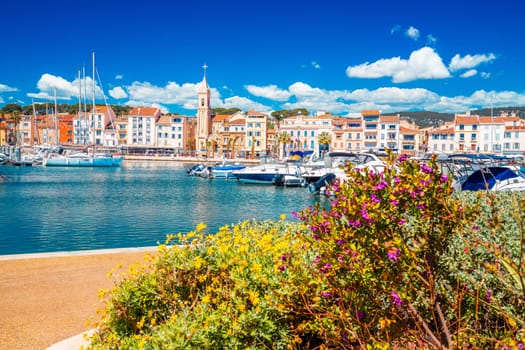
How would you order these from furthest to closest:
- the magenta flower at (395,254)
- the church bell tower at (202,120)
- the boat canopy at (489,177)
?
1. the church bell tower at (202,120)
2. the boat canopy at (489,177)
3. the magenta flower at (395,254)

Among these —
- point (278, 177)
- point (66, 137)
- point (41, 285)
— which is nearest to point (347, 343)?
point (41, 285)

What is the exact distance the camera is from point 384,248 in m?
3.10

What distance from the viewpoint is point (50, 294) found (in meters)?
7.05

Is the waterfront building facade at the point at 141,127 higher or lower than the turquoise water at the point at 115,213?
higher

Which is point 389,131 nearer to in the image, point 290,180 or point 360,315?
point 290,180

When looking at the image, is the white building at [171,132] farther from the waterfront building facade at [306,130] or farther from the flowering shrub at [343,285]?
the flowering shrub at [343,285]

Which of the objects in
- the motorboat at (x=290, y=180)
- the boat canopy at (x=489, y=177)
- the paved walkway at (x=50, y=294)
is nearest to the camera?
the paved walkway at (x=50, y=294)

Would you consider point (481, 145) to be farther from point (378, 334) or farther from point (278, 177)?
point (378, 334)

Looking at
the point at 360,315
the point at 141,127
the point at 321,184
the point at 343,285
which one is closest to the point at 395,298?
the point at 360,315

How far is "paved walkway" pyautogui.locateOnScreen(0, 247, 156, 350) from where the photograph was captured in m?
5.49

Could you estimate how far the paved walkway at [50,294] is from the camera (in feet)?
18.0

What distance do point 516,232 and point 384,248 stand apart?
2.68m

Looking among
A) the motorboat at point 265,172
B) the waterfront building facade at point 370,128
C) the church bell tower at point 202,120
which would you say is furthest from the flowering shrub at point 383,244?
the church bell tower at point 202,120

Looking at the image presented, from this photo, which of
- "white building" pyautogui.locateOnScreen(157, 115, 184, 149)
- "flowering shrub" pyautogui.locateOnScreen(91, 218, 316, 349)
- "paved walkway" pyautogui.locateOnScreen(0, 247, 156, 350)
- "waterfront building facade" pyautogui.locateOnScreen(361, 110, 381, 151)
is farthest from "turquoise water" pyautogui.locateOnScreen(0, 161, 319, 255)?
"white building" pyautogui.locateOnScreen(157, 115, 184, 149)
